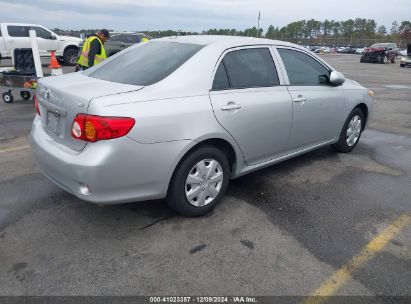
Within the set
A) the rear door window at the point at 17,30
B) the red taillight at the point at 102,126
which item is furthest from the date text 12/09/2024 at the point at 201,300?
the rear door window at the point at 17,30

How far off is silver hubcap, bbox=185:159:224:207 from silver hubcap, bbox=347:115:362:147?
106 inches

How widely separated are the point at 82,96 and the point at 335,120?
337cm

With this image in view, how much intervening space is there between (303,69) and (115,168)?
2.70 metres

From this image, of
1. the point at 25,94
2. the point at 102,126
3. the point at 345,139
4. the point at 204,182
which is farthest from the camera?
the point at 25,94

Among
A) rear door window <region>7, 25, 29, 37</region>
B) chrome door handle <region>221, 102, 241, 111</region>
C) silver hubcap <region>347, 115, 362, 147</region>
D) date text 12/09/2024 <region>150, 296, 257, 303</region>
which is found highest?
rear door window <region>7, 25, 29, 37</region>

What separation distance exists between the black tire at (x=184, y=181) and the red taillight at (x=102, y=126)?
65 centimetres

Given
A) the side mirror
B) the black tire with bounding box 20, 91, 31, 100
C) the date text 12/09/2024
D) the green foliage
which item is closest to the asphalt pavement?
the date text 12/09/2024

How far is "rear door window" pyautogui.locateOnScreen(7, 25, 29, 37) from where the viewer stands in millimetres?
16359

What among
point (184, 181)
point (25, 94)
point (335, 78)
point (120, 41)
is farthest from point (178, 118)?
point (120, 41)

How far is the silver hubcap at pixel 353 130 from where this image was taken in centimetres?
528

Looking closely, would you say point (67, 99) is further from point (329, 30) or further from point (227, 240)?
point (329, 30)

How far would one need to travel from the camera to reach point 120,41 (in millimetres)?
17469

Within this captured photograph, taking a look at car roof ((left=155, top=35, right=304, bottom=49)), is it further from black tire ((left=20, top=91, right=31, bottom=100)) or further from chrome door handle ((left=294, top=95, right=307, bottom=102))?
black tire ((left=20, top=91, right=31, bottom=100))

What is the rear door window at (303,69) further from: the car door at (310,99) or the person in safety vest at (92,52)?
the person in safety vest at (92,52)
